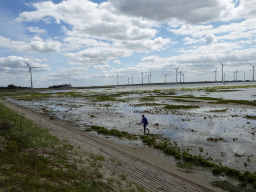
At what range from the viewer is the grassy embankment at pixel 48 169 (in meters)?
8.52

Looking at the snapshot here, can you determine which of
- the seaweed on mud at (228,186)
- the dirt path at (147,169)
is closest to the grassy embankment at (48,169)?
the dirt path at (147,169)

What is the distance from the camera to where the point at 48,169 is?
1029cm

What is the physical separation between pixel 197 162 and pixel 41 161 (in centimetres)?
1159

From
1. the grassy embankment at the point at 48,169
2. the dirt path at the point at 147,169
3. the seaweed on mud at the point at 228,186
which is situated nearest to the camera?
the grassy embankment at the point at 48,169

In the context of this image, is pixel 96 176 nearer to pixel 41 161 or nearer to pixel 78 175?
pixel 78 175

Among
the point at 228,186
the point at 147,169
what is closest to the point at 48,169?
the point at 147,169

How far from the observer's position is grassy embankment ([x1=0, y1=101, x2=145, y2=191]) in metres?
8.52

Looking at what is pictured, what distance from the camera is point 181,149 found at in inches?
661

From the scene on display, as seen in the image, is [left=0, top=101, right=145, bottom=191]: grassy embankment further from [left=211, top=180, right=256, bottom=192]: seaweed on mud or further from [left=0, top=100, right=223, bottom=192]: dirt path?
[left=211, top=180, right=256, bottom=192]: seaweed on mud

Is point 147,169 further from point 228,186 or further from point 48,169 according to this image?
point 48,169

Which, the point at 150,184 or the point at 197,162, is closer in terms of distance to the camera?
the point at 150,184

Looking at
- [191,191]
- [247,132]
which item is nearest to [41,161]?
[191,191]

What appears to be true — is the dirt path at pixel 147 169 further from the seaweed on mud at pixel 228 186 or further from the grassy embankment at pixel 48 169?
the grassy embankment at pixel 48 169

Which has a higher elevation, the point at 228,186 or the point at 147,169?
the point at 147,169
